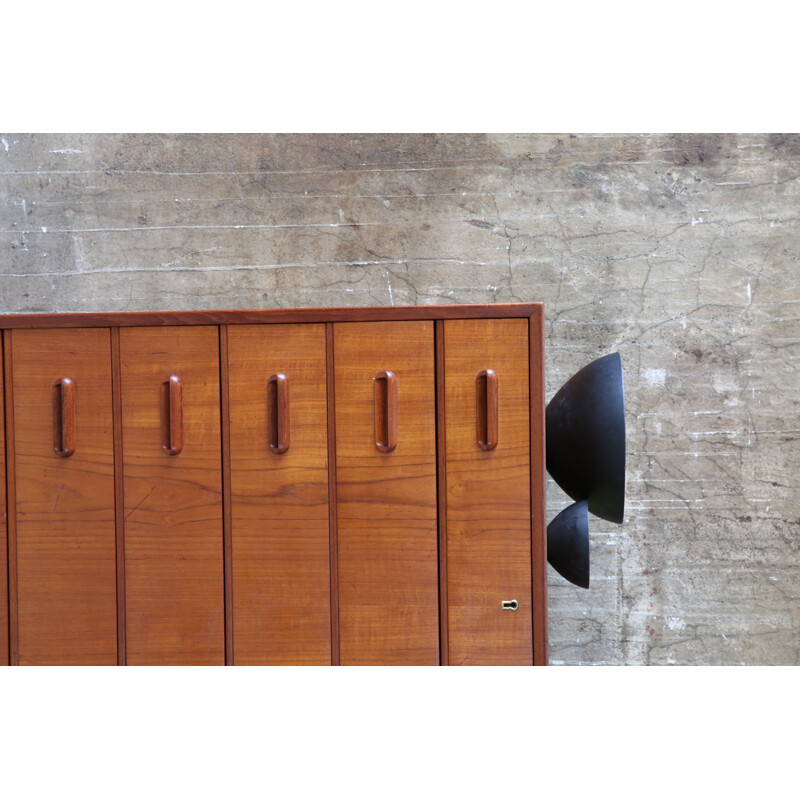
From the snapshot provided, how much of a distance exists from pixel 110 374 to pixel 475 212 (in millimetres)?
1914

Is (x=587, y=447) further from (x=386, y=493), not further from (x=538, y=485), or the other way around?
(x=386, y=493)

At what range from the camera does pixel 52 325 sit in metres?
2.43

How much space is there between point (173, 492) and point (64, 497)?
1.28 ft

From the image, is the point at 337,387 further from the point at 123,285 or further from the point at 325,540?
the point at 123,285

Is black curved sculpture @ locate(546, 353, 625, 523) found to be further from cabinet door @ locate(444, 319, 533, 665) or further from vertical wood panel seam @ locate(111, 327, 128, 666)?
vertical wood panel seam @ locate(111, 327, 128, 666)

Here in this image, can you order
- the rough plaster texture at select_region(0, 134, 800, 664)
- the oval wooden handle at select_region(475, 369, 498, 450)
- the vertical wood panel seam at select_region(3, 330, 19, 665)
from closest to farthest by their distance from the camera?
the oval wooden handle at select_region(475, 369, 498, 450)
the vertical wood panel seam at select_region(3, 330, 19, 665)
the rough plaster texture at select_region(0, 134, 800, 664)

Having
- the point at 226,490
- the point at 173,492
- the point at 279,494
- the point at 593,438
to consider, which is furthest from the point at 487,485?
the point at 173,492

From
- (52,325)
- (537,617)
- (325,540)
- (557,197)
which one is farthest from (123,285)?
(537,617)

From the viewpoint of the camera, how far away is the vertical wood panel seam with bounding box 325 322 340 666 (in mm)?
2393

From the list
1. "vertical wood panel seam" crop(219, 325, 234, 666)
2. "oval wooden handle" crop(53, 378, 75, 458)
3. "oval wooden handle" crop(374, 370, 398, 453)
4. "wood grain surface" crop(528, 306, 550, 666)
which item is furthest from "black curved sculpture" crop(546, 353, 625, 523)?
"oval wooden handle" crop(53, 378, 75, 458)

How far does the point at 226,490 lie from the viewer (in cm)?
242

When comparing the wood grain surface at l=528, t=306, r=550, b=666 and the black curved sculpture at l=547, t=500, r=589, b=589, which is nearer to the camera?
the wood grain surface at l=528, t=306, r=550, b=666

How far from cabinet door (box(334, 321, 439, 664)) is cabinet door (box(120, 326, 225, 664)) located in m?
0.44

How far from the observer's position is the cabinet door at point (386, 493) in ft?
7.79
